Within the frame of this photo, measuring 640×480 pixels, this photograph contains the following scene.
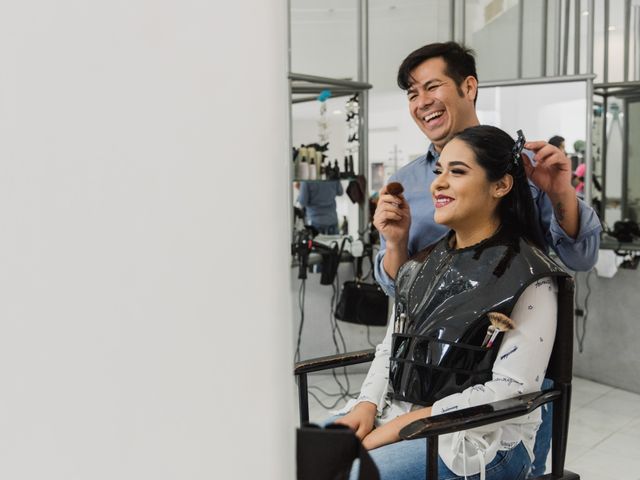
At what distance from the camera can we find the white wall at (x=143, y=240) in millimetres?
196

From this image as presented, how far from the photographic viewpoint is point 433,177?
2.02m

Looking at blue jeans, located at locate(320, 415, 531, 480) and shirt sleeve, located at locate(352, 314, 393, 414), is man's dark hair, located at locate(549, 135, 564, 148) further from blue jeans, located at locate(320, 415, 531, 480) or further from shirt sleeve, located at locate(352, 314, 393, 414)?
blue jeans, located at locate(320, 415, 531, 480)

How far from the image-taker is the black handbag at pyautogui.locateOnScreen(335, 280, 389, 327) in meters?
4.12

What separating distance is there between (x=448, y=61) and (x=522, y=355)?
85cm

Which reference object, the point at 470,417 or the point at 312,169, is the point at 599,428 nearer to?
the point at 312,169

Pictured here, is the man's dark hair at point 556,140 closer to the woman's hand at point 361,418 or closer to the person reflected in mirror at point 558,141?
the person reflected in mirror at point 558,141

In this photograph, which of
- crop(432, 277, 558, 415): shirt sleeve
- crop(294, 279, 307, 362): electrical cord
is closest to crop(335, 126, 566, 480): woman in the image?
crop(432, 277, 558, 415): shirt sleeve

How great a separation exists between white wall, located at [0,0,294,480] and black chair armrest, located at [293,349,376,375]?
1.64 m

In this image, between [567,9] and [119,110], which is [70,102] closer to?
[119,110]

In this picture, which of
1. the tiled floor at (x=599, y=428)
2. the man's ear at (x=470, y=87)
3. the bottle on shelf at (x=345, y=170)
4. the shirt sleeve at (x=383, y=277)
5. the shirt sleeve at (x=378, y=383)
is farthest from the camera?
the bottle on shelf at (x=345, y=170)

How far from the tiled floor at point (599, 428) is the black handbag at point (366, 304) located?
1.88 ft

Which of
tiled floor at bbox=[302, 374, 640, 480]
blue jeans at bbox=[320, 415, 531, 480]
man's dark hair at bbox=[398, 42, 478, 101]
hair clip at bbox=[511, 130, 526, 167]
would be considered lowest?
tiled floor at bbox=[302, 374, 640, 480]

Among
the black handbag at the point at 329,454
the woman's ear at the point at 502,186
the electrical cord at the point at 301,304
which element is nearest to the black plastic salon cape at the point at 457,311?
the woman's ear at the point at 502,186

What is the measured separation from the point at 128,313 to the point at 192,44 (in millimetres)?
84
